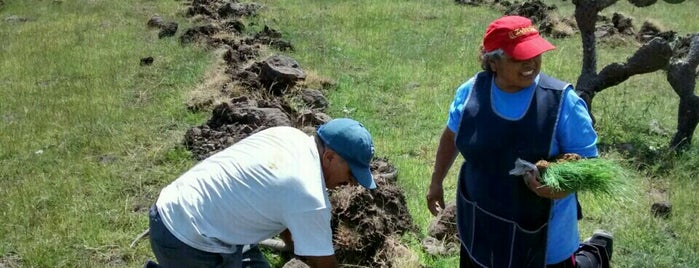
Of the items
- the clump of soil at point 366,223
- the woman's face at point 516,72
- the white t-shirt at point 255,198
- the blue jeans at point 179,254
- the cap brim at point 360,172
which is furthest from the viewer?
the clump of soil at point 366,223

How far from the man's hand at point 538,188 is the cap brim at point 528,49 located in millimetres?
506

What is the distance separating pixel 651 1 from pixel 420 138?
358cm

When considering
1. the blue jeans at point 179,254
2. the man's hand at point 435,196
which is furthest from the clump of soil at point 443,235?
the blue jeans at point 179,254

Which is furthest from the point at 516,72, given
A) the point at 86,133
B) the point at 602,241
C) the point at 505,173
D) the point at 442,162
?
the point at 86,133

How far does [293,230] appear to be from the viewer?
3.10 metres

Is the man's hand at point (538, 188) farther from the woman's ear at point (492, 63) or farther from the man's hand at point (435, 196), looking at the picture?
the man's hand at point (435, 196)

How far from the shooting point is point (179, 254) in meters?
3.42

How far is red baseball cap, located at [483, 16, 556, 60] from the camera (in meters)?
3.25

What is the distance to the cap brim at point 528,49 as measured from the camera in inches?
127

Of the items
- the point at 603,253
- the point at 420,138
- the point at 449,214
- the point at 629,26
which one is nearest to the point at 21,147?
the point at 420,138

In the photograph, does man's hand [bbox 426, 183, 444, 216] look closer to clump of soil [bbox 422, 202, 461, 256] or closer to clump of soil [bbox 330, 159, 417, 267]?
clump of soil [bbox 330, 159, 417, 267]

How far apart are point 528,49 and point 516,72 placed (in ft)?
0.40

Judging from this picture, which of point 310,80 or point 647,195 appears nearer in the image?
point 647,195

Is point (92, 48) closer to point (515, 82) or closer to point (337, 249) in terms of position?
point (337, 249)
